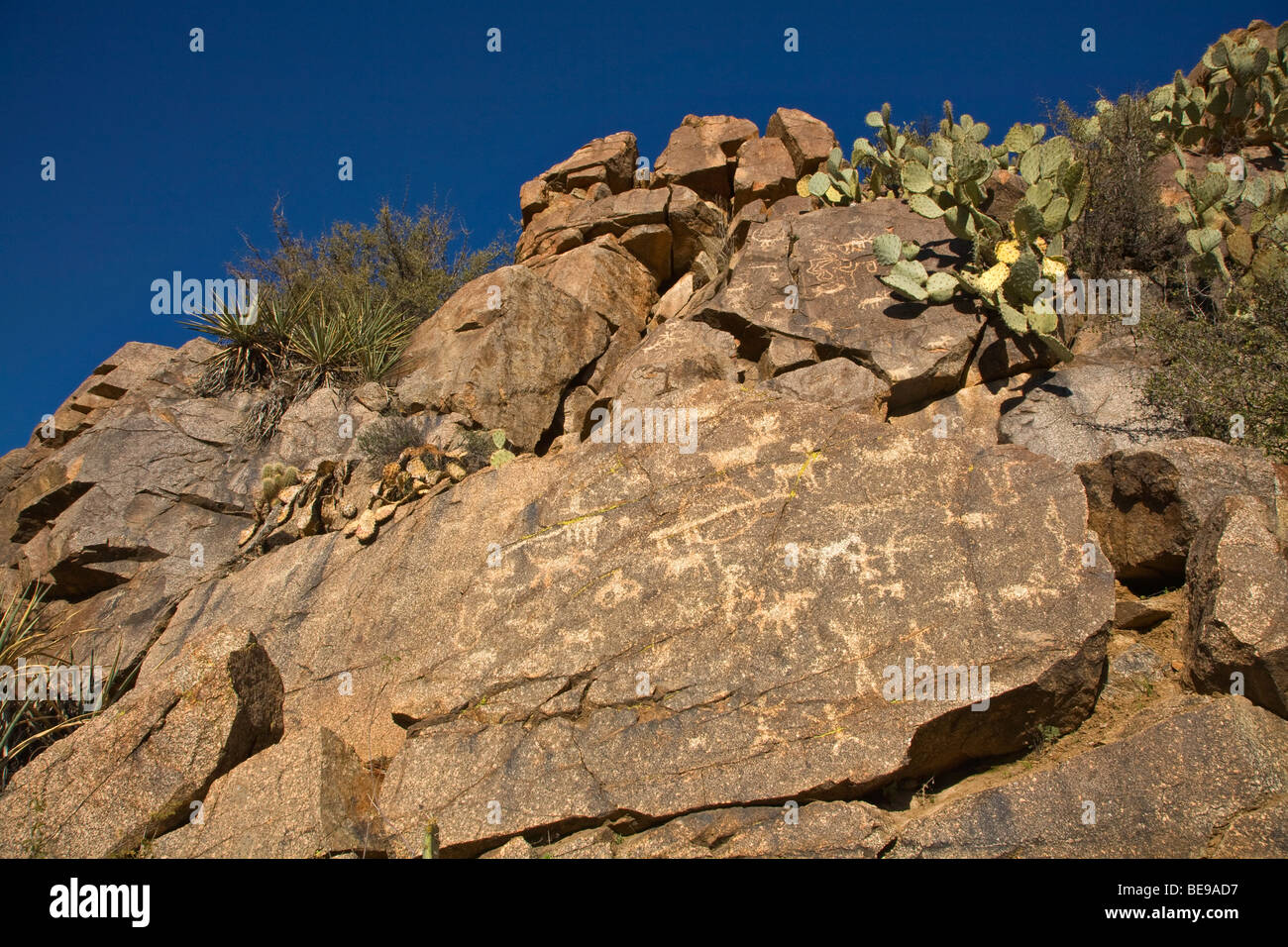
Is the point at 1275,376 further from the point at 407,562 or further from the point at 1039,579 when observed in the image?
the point at 407,562

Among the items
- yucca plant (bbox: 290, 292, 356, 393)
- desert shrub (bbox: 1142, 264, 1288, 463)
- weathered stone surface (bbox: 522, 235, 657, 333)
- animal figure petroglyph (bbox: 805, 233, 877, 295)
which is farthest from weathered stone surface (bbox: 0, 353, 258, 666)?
desert shrub (bbox: 1142, 264, 1288, 463)

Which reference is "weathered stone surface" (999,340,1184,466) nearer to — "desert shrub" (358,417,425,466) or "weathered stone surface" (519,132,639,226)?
"desert shrub" (358,417,425,466)

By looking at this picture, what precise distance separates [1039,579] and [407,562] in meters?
4.71

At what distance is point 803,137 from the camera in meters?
12.2

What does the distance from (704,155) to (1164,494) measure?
8839 mm

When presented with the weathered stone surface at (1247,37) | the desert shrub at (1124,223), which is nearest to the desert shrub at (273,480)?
the desert shrub at (1124,223)

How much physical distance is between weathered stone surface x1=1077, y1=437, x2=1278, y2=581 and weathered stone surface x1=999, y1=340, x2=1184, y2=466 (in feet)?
3.38

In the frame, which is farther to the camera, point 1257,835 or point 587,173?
point 587,173

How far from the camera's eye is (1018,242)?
8195mm

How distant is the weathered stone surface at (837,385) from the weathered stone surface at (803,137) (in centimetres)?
512

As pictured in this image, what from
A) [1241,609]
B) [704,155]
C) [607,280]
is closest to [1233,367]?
[1241,609]

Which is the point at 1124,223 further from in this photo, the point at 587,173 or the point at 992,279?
the point at 587,173

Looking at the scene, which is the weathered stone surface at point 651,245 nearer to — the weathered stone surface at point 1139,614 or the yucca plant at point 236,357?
the yucca plant at point 236,357
